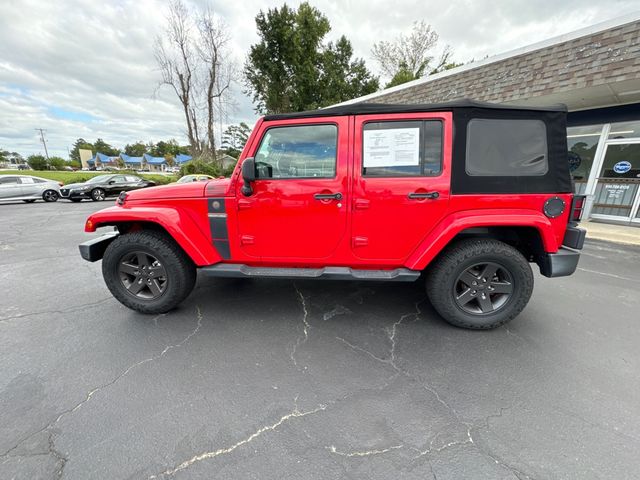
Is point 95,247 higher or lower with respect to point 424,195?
lower

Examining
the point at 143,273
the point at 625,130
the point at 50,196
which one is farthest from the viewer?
the point at 50,196

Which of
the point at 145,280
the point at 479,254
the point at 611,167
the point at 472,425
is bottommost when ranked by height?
the point at 472,425

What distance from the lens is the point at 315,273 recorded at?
9.00ft

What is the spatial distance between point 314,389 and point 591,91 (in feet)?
29.6

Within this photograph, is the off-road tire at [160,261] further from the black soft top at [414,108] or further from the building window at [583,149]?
the building window at [583,149]

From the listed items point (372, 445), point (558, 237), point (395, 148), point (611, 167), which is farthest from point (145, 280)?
point (611, 167)

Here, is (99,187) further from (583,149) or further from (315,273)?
(583,149)

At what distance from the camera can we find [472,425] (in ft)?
5.64

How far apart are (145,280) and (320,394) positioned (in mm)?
2233

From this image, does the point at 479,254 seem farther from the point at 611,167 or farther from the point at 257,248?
→ the point at 611,167

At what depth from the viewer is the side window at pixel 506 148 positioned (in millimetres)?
2449

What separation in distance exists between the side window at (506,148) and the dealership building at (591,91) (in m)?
5.78

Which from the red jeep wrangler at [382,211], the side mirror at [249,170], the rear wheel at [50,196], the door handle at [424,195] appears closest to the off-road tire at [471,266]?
the red jeep wrangler at [382,211]

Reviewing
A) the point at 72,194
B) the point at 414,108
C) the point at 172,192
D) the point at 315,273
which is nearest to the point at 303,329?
the point at 315,273
